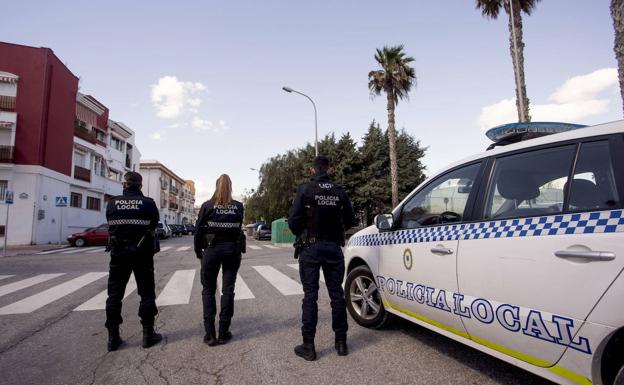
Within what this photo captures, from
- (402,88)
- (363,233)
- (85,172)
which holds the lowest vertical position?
(363,233)

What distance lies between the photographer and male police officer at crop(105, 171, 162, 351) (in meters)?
3.90

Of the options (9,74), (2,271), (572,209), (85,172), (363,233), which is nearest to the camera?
(572,209)

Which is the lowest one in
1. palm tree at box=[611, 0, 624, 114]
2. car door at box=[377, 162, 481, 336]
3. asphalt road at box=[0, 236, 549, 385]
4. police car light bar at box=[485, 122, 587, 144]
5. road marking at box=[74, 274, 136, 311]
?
asphalt road at box=[0, 236, 549, 385]

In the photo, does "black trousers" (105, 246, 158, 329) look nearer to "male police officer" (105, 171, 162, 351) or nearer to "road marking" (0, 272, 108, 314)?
"male police officer" (105, 171, 162, 351)

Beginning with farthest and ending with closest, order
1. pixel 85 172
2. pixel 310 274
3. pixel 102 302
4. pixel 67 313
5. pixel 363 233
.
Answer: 1. pixel 85 172
2. pixel 102 302
3. pixel 67 313
4. pixel 363 233
5. pixel 310 274

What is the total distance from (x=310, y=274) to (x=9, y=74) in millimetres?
28091

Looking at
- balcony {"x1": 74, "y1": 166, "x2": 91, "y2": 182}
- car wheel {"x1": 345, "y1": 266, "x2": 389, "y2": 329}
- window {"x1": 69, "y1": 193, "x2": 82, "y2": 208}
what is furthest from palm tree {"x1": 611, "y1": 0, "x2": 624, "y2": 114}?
balcony {"x1": 74, "y1": 166, "x2": 91, "y2": 182}

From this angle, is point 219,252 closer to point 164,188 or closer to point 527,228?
point 527,228

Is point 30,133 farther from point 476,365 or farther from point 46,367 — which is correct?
point 476,365

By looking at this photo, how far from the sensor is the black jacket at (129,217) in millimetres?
3934

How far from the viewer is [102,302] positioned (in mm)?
6008

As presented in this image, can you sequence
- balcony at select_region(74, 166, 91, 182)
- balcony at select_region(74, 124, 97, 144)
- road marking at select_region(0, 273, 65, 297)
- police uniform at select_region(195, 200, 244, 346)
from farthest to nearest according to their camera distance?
balcony at select_region(74, 124, 97, 144), balcony at select_region(74, 166, 91, 182), road marking at select_region(0, 273, 65, 297), police uniform at select_region(195, 200, 244, 346)

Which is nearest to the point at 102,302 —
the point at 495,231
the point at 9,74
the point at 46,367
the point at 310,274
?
the point at 46,367

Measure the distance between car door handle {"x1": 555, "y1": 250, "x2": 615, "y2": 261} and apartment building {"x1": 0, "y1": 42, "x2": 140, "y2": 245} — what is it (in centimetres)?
2565
